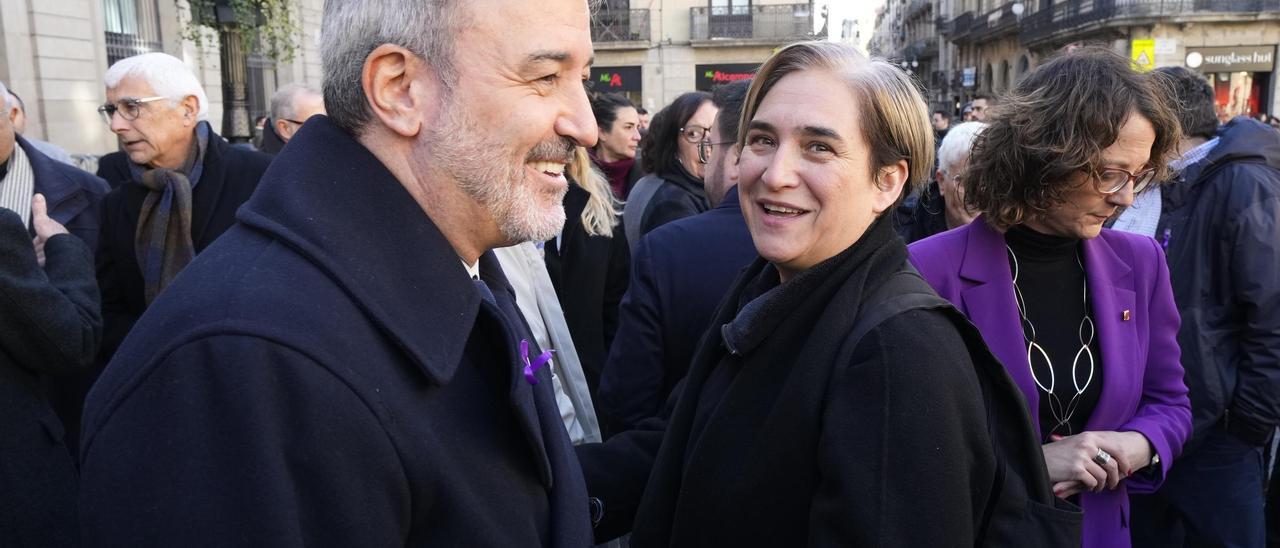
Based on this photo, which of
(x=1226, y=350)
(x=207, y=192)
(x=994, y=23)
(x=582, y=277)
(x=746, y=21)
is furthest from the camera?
(x=994, y=23)

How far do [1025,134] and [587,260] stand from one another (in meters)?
2.08

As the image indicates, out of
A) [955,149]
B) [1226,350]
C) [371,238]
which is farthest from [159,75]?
[1226,350]

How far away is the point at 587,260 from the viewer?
400 centimetres

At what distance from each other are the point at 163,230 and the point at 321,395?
2721mm

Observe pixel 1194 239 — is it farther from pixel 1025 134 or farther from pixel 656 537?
pixel 656 537

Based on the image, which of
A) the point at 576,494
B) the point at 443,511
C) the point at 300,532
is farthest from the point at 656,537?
the point at 300,532

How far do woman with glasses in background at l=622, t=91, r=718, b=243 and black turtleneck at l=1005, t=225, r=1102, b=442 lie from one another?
7.12ft

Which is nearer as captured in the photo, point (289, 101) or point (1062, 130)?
point (1062, 130)

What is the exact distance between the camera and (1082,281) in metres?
2.45

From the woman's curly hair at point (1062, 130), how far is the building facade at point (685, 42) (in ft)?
86.5

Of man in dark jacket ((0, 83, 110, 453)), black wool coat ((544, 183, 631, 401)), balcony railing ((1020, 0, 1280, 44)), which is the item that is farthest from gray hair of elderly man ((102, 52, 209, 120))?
balcony railing ((1020, 0, 1280, 44))

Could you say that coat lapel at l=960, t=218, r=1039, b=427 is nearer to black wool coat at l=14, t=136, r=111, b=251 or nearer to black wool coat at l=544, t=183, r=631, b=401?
black wool coat at l=544, t=183, r=631, b=401

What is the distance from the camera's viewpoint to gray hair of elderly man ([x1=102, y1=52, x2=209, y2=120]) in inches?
137

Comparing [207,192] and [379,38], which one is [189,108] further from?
[379,38]
